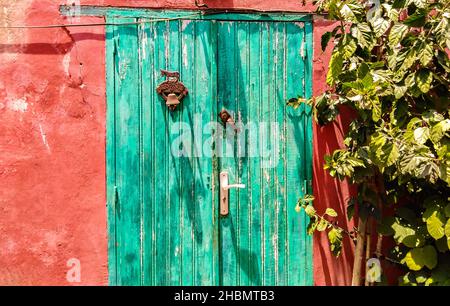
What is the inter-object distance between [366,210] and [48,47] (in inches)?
87.8

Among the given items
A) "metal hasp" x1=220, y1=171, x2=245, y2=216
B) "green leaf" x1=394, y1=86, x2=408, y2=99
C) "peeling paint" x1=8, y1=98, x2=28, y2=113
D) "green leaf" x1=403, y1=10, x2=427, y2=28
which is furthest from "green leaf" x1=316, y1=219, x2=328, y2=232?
"peeling paint" x1=8, y1=98, x2=28, y2=113

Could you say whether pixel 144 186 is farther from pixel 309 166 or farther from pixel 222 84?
pixel 309 166

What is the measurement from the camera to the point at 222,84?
284 cm

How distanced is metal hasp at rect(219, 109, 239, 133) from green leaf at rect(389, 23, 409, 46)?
42.0 inches

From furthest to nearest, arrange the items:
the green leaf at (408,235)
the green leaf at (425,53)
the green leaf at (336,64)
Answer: the green leaf at (408,235)
the green leaf at (336,64)
the green leaf at (425,53)

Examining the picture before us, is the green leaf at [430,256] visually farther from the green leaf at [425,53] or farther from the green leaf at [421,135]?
the green leaf at [425,53]

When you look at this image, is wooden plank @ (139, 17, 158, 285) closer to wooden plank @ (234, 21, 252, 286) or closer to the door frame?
the door frame

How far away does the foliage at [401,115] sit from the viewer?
220cm

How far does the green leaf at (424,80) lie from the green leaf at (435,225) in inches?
26.5

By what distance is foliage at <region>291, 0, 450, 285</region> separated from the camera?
7.22ft

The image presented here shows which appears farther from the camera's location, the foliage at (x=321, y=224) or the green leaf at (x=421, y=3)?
the foliage at (x=321, y=224)

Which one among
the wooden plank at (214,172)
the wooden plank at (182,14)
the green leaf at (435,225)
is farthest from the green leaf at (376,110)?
the wooden plank at (214,172)

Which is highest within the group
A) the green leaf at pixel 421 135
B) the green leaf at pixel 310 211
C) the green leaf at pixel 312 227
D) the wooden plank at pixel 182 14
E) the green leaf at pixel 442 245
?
the wooden plank at pixel 182 14
